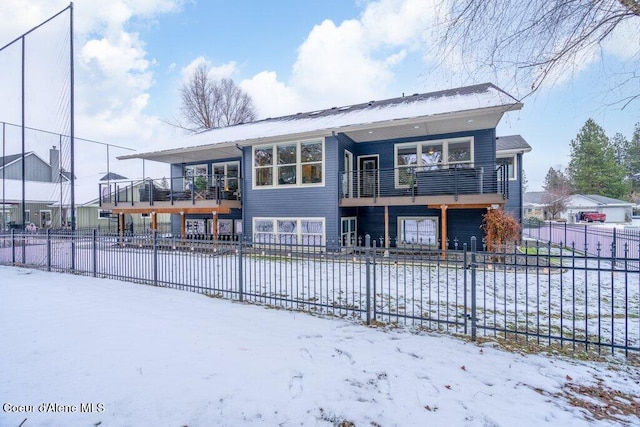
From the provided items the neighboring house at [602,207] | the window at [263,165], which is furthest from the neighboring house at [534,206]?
the window at [263,165]

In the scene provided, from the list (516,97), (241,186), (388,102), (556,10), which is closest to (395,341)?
(516,97)

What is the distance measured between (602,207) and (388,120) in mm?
49922

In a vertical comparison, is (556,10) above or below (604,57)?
above

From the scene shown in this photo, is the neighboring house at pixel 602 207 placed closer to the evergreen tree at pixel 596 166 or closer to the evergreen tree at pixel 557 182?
the evergreen tree at pixel 557 182

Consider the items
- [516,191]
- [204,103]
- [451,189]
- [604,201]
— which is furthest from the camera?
[604,201]

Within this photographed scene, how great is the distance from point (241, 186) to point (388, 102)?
829 centimetres

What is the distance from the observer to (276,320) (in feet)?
17.3

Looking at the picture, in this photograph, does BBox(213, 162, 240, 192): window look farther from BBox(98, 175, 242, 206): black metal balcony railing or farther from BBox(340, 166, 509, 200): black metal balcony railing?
BBox(340, 166, 509, 200): black metal balcony railing

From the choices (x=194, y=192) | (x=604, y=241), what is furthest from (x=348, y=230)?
(x=604, y=241)

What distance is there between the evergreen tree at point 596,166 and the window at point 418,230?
158 feet

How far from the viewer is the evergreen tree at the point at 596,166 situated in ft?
152

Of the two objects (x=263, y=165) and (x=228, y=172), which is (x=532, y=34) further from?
(x=228, y=172)

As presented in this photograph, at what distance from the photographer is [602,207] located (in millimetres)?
44688

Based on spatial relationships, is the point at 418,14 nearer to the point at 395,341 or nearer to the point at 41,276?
the point at 395,341
